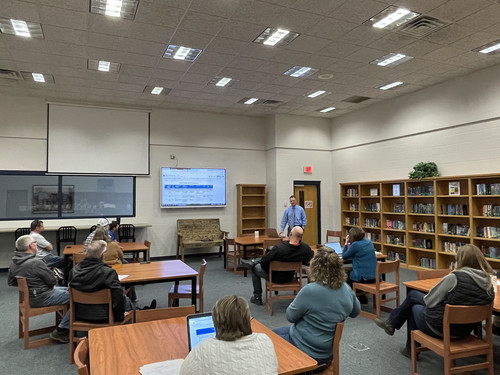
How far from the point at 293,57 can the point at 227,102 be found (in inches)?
119

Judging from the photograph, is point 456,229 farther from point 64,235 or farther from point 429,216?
point 64,235

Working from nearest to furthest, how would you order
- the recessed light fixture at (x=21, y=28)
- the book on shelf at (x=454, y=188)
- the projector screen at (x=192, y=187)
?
1. the recessed light fixture at (x=21, y=28)
2. the book on shelf at (x=454, y=188)
3. the projector screen at (x=192, y=187)

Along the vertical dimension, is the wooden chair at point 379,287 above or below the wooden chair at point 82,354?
below

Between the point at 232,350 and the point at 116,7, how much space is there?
4421mm

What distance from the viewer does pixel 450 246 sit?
675 centimetres

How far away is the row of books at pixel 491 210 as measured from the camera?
5957 millimetres

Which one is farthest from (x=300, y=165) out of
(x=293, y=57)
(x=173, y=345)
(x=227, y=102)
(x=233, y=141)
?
(x=173, y=345)

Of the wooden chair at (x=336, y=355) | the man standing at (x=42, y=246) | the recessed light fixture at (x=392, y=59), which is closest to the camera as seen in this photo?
the wooden chair at (x=336, y=355)

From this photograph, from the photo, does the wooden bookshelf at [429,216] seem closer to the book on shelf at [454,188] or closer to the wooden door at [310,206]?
the book on shelf at [454,188]

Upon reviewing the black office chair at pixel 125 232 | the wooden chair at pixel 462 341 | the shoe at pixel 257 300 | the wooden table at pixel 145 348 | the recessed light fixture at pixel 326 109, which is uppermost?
the recessed light fixture at pixel 326 109

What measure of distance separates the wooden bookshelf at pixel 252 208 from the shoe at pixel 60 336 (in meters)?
6.19

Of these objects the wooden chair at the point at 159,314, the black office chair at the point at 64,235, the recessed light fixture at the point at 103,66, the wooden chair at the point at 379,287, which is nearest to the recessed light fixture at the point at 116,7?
the recessed light fixture at the point at 103,66

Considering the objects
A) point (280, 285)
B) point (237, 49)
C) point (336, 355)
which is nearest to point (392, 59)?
point (237, 49)

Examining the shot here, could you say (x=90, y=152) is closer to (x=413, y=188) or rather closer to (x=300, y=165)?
(x=300, y=165)
